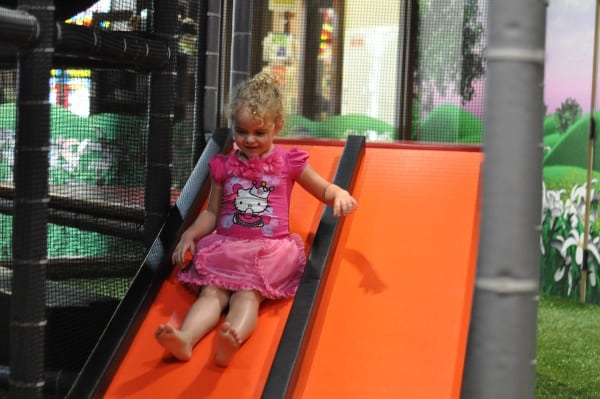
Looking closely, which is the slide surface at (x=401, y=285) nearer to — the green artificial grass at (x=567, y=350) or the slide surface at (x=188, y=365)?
the slide surface at (x=188, y=365)

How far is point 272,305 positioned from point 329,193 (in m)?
0.37

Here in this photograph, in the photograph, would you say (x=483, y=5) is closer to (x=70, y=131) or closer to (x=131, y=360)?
(x=70, y=131)

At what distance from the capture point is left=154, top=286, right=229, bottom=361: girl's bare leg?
221cm

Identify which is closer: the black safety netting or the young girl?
the black safety netting

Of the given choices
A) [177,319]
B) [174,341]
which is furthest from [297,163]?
[174,341]

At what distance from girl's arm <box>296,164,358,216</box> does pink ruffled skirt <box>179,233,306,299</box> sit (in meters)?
0.17

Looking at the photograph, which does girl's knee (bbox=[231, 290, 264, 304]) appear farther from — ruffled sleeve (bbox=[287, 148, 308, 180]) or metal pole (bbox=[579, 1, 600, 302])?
metal pole (bbox=[579, 1, 600, 302])

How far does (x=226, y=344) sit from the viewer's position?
2227mm

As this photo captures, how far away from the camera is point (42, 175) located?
2066 mm

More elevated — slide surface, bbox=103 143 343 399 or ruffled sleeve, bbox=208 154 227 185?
ruffled sleeve, bbox=208 154 227 185

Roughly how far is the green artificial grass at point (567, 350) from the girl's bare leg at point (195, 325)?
1702 mm

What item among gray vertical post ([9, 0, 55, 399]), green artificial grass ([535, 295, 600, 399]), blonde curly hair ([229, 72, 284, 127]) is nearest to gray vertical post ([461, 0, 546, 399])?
gray vertical post ([9, 0, 55, 399])

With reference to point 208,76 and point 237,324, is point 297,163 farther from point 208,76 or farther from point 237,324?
point 208,76

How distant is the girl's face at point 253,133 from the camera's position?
253 centimetres
